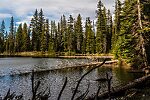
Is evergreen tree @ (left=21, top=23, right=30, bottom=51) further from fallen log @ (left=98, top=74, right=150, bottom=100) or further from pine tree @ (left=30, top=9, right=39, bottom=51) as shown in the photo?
fallen log @ (left=98, top=74, right=150, bottom=100)

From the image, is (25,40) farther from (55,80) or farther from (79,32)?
(55,80)

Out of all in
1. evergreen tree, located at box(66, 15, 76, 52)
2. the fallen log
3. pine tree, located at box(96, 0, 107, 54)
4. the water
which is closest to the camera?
the fallen log

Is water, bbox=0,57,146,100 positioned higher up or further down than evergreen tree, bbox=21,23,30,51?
further down

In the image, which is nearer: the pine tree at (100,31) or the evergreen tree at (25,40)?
the pine tree at (100,31)

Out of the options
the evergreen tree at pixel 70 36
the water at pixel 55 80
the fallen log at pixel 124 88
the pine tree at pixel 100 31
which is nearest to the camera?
the fallen log at pixel 124 88

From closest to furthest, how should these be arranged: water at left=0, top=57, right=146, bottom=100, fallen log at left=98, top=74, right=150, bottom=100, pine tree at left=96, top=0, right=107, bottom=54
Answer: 1. fallen log at left=98, top=74, right=150, bottom=100
2. water at left=0, top=57, right=146, bottom=100
3. pine tree at left=96, top=0, right=107, bottom=54

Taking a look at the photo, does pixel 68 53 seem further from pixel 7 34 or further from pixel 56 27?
pixel 7 34

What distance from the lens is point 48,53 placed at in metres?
106

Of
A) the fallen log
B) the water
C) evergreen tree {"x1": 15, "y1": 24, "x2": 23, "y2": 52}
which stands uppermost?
evergreen tree {"x1": 15, "y1": 24, "x2": 23, "y2": 52}

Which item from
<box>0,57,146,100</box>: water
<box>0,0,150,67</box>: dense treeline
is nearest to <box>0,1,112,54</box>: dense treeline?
<box>0,0,150,67</box>: dense treeline

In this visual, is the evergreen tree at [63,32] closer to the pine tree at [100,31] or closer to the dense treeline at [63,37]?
the dense treeline at [63,37]

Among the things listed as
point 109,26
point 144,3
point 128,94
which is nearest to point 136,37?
point 144,3

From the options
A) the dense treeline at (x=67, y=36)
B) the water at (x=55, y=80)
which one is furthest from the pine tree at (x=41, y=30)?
the water at (x=55, y=80)

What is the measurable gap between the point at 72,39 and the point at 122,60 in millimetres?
57072
